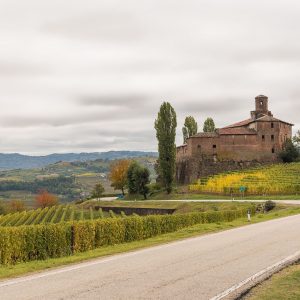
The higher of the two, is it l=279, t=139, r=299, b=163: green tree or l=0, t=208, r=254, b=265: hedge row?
l=279, t=139, r=299, b=163: green tree

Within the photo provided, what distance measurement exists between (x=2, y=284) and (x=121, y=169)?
99663 millimetres

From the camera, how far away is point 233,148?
100375mm

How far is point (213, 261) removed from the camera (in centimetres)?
1530

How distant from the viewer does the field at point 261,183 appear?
69.8m

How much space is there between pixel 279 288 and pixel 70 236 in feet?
37.5

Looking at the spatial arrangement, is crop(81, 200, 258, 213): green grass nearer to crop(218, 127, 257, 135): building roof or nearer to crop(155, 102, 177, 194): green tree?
crop(155, 102, 177, 194): green tree

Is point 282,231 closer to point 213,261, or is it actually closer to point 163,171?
point 213,261

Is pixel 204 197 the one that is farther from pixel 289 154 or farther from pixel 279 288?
pixel 279 288

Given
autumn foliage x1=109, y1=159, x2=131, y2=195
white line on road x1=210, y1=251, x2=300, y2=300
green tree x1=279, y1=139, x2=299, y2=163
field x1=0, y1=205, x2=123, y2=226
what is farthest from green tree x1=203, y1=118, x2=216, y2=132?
white line on road x1=210, y1=251, x2=300, y2=300

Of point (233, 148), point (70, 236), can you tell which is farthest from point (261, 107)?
point (70, 236)

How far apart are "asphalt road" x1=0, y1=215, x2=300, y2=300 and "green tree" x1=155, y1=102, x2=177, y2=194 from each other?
60.4 meters

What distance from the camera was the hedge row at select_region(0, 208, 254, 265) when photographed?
18.2 metres

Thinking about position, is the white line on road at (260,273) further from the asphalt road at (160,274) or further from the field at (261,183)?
the field at (261,183)

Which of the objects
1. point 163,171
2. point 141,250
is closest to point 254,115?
point 163,171
